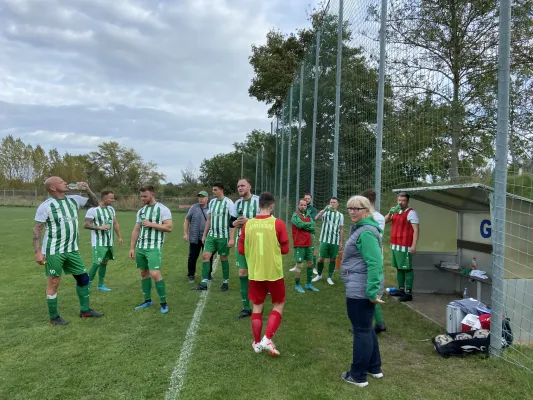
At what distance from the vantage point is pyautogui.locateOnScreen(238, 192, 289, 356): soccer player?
4195mm

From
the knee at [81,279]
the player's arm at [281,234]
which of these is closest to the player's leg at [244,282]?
the player's arm at [281,234]

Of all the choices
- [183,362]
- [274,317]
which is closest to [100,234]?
[183,362]

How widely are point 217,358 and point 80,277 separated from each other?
2481mm

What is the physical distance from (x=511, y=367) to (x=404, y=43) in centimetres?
472

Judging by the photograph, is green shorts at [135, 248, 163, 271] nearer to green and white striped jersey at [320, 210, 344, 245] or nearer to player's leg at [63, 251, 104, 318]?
player's leg at [63, 251, 104, 318]

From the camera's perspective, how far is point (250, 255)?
4293 millimetres

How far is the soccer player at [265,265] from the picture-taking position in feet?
13.8

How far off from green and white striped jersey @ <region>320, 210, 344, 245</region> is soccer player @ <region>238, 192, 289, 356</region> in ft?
10.9

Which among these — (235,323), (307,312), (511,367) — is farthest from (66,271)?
(511,367)

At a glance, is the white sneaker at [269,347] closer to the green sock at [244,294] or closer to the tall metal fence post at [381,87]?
the green sock at [244,294]

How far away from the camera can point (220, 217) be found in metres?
6.72

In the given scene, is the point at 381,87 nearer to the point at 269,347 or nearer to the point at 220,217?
the point at 220,217

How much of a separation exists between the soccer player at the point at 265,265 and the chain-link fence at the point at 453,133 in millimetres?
2200

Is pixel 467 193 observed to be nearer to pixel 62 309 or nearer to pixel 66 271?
pixel 66 271
